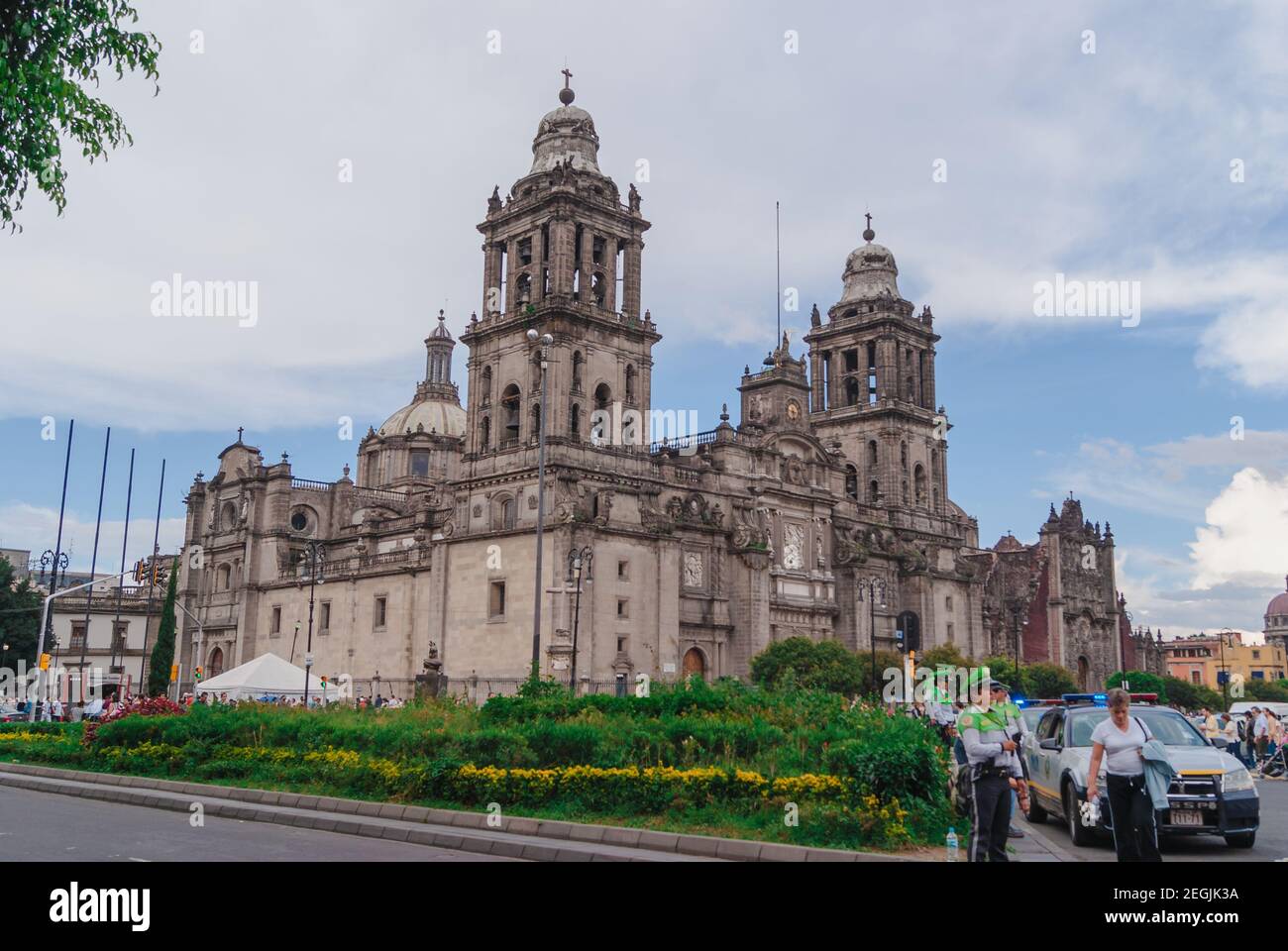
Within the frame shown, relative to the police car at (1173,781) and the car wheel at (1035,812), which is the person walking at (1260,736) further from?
the police car at (1173,781)

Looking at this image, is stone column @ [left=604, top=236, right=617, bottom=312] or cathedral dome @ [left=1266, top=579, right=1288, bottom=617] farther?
cathedral dome @ [left=1266, top=579, right=1288, bottom=617]

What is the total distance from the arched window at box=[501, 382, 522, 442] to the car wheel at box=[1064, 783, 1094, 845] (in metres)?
40.7

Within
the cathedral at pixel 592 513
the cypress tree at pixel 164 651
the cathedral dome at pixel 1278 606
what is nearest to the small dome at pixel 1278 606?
the cathedral dome at pixel 1278 606

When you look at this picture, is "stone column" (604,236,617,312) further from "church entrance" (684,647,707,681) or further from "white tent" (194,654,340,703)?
"white tent" (194,654,340,703)

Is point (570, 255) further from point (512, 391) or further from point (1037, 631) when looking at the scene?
point (1037, 631)

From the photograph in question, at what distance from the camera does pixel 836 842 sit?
13742 mm

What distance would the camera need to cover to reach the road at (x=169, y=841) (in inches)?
519

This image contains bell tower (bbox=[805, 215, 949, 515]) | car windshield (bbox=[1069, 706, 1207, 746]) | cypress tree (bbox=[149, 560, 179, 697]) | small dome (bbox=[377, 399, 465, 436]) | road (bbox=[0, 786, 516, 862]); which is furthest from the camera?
small dome (bbox=[377, 399, 465, 436])

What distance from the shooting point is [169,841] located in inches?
574

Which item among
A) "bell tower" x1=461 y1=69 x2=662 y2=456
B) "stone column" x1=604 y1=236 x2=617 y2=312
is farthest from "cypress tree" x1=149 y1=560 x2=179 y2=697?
"stone column" x1=604 y1=236 x2=617 y2=312

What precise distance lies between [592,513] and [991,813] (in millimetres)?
40514

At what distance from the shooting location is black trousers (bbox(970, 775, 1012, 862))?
37.7ft

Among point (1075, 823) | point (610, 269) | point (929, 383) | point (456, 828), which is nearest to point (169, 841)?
point (456, 828)

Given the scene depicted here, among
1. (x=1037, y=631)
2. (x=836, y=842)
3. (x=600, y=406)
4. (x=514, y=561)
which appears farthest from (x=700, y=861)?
(x=1037, y=631)
